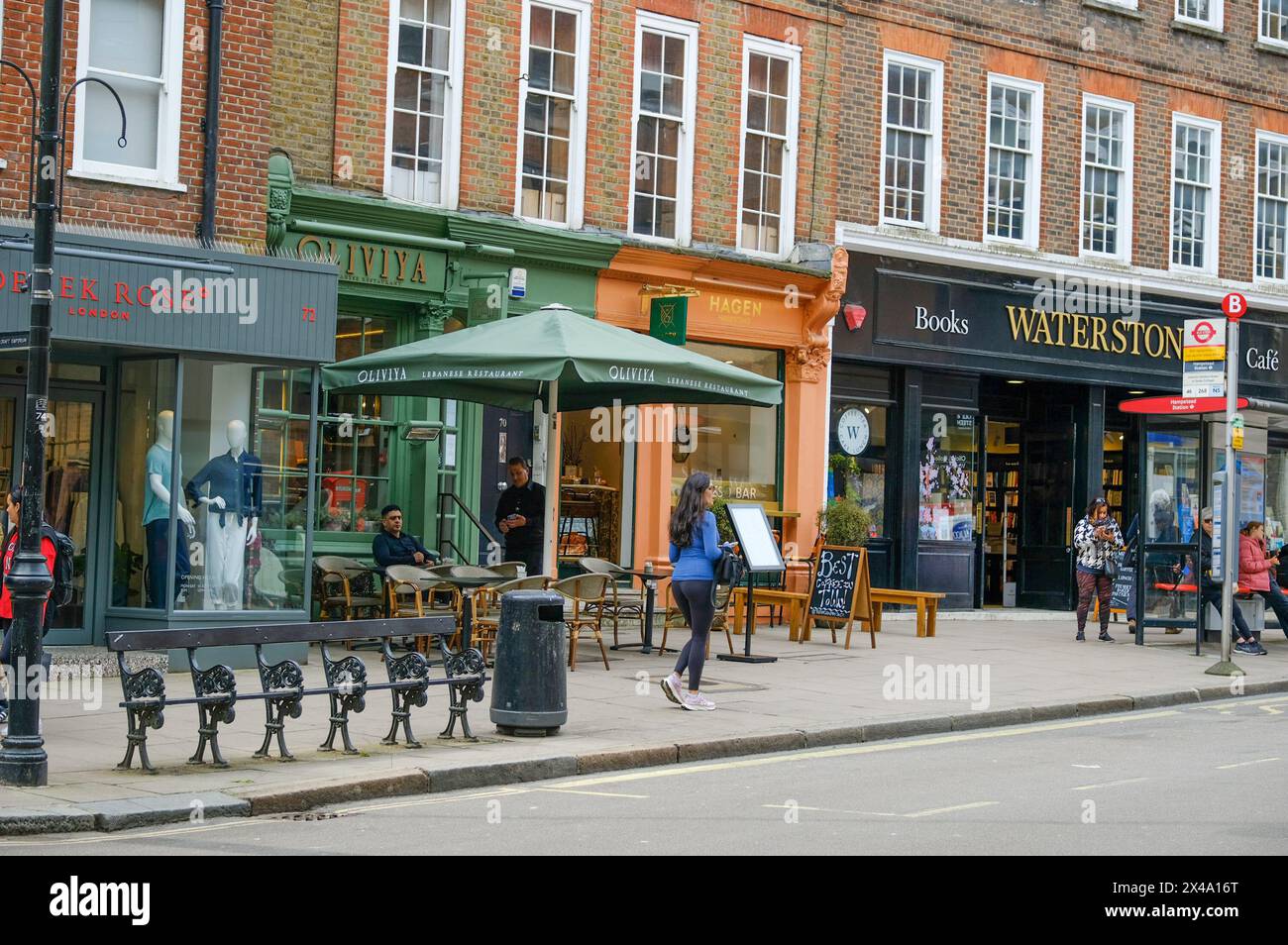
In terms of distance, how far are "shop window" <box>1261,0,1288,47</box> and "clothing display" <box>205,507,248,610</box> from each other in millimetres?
19386

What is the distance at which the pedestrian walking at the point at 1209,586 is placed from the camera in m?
19.6

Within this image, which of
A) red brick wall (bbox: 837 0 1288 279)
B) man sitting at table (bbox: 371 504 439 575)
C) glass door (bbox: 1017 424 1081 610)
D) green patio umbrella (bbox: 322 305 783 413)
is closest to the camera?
green patio umbrella (bbox: 322 305 783 413)

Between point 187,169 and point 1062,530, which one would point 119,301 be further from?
point 1062,530

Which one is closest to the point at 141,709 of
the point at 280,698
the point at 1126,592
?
the point at 280,698

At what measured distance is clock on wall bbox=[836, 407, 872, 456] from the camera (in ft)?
75.7

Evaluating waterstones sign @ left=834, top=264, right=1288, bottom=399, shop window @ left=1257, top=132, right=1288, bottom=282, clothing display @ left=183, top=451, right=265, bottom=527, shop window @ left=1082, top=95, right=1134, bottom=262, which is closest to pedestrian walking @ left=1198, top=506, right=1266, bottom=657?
waterstones sign @ left=834, top=264, right=1288, bottom=399

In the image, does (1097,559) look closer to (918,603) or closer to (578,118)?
(918,603)

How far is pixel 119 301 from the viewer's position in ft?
47.8

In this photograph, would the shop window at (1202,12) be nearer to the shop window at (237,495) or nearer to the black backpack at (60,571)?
the shop window at (237,495)

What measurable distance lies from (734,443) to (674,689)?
9.05 metres

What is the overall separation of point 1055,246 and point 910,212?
2677 millimetres

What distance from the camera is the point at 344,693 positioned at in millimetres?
11148

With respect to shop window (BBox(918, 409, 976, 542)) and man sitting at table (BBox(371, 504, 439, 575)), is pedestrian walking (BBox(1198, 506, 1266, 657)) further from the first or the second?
man sitting at table (BBox(371, 504, 439, 575))

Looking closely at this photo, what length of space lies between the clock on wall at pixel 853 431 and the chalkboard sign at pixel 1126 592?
378 cm
